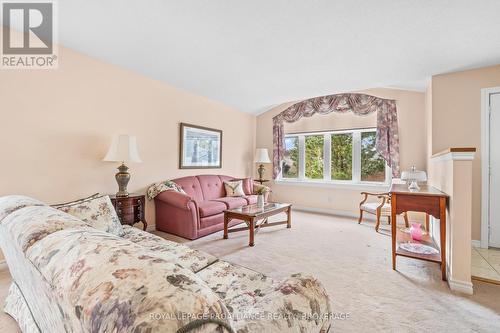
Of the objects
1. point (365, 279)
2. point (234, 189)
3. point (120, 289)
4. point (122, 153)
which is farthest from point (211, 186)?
point (120, 289)

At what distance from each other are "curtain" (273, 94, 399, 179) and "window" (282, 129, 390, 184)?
0.26 m

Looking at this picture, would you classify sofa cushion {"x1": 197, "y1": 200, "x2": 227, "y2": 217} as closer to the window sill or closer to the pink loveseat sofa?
the pink loveseat sofa

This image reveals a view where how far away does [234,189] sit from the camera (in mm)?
4480

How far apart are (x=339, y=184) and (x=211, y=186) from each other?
271 centimetres

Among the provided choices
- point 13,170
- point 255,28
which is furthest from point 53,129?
point 255,28

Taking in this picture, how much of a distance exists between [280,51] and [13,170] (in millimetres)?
3200

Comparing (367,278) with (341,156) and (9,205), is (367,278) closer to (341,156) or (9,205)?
(9,205)

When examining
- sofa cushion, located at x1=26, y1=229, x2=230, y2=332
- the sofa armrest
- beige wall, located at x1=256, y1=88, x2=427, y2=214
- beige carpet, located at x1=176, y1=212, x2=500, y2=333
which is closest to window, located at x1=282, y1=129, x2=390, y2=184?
beige wall, located at x1=256, y1=88, x2=427, y2=214

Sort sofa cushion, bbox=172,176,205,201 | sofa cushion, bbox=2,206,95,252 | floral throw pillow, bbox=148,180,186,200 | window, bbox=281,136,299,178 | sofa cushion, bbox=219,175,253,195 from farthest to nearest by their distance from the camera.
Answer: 1. window, bbox=281,136,299,178
2. sofa cushion, bbox=219,175,253,195
3. sofa cushion, bbox=172,176,205,201
4. floral throw pillow, bbox=148,180,186,200
5. sofa cushion, bbox=2,206,95,252

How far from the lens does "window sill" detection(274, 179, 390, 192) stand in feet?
14.3

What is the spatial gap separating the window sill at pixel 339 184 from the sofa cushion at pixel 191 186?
2277 millimetres

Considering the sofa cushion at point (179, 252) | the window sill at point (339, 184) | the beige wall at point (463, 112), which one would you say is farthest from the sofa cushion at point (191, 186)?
the beige wall at point (463, 112)

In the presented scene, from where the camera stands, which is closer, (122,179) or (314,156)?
(122,179)

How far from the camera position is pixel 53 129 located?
2.55 meters
